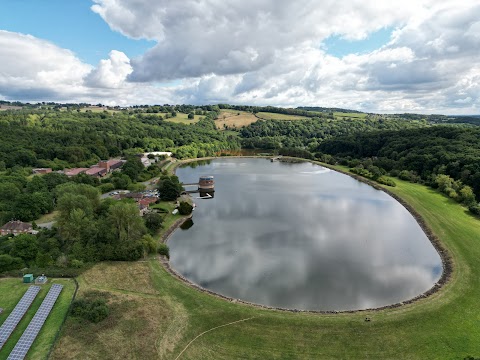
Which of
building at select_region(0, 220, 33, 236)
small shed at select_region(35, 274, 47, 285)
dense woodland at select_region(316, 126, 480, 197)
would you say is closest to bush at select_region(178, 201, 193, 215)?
building at select_region(0, 220, 33, 236)

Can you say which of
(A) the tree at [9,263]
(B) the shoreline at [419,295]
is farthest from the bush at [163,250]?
(A) the tree at [9,263]

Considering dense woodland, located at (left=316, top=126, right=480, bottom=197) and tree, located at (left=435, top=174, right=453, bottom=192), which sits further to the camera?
dense woodland, located at (left=316, top=126, right=480, bottom=197)

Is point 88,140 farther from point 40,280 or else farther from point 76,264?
point 40,280

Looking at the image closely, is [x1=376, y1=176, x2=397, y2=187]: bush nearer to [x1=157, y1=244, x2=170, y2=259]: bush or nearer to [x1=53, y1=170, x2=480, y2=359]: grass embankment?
[x1=53, y1=170, x2=480, y2=359]: grass embankment

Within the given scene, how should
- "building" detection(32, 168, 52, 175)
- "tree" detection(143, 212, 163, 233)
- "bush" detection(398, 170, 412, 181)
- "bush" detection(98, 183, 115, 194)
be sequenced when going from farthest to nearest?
"bush" detection(398, 170, 412, 181) → "building" detection(32, 168, 52, 175) → "bush" detection(98, 183, 115, 194) → "tree" detection(143, 212, 163, 233)

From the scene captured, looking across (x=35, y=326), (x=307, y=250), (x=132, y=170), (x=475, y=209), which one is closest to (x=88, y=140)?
(x=132, y=170)

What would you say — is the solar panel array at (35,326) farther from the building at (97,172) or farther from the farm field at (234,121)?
the farm field at (234,121)

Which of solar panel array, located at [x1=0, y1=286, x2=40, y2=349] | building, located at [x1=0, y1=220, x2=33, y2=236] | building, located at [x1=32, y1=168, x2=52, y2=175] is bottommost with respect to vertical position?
building, located at [x1=32, y1=168, x2=52, y2=175]

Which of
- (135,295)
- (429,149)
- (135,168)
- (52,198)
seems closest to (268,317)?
(135,295)
